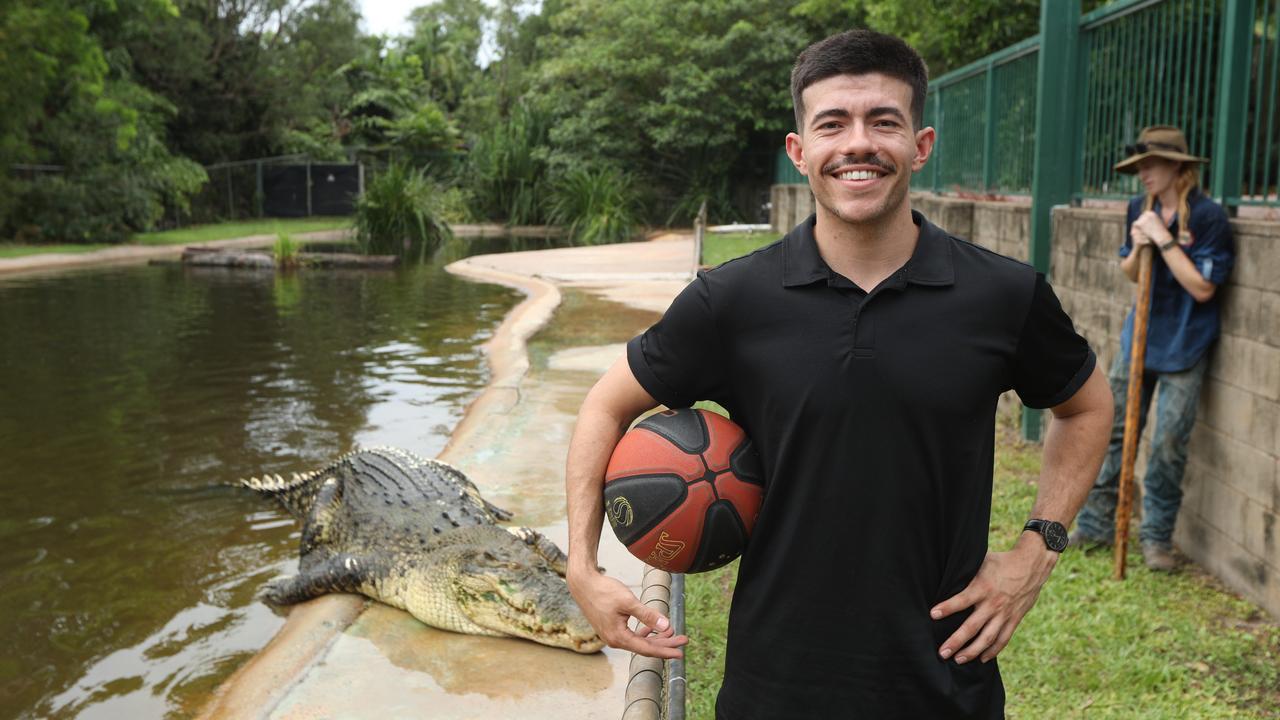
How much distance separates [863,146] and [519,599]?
2.98 m

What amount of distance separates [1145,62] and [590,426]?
17.3 feet

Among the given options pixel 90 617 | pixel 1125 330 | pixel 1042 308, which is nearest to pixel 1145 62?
pixel 1125 330

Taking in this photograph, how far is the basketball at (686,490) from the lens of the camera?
2367 mm

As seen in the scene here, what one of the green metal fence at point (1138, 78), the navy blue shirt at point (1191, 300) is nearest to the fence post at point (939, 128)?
the green metal fence at point (1138, 78)

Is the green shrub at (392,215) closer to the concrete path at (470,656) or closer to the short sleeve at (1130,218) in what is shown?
the concrete path at (470,656)

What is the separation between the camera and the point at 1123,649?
4.34 meters

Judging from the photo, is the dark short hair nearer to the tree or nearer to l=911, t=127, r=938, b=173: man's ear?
l=911, t=127, r=938, b=173: man's ear

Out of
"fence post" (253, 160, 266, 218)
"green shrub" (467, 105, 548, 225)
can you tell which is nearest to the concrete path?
"green shrub" (467, 105, 548, 225)

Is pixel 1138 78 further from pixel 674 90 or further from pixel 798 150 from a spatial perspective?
pixel 674 90

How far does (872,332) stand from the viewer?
2098 millimetres

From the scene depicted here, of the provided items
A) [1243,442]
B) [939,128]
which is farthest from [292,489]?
[939,128]

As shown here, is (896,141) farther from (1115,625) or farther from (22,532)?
(22,532)

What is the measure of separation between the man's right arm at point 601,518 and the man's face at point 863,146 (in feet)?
1.82

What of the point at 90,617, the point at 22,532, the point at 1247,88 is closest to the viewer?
the point at 1247,88
